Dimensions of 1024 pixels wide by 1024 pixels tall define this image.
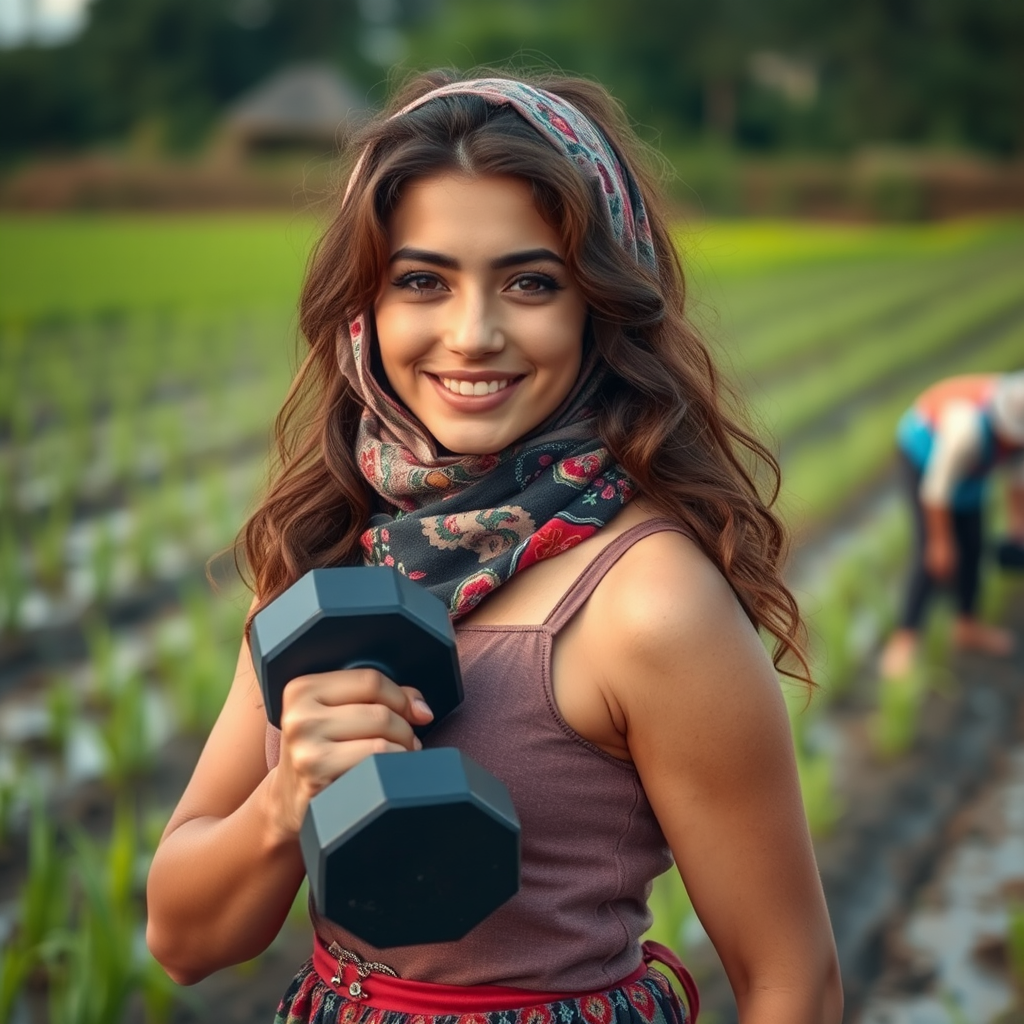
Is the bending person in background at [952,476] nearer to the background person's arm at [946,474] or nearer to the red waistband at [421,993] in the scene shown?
the background person's arm at [946,474]

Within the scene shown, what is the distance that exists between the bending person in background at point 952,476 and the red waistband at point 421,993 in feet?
10.7

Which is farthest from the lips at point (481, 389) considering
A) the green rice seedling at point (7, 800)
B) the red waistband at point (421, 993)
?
the green rice seedling at point (7, 800)

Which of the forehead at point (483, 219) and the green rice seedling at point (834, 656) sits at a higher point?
the forehead at point (483, 219)

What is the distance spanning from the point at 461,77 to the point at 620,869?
741 mm

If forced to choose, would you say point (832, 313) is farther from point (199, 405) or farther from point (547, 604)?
point (547, 604)

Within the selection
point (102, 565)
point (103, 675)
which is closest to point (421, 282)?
point (103, 675)

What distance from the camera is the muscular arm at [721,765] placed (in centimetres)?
105

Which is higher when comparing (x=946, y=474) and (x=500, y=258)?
(x=500, y=258)

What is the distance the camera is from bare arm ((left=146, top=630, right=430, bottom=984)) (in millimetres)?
959

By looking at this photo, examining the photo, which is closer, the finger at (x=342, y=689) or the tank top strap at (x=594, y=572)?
the finger at (x=342, y=689)

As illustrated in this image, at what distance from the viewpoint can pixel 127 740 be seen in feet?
10.7

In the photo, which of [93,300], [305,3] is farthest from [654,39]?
[93,300]

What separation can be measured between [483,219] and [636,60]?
6.68 meters

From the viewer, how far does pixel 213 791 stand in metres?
1.23
